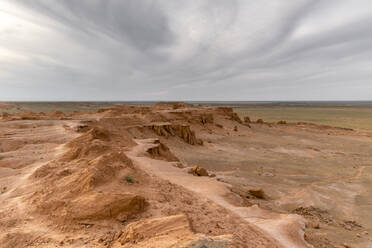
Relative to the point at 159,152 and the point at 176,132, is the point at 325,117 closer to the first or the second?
the point at 176,132

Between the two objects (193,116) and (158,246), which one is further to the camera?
(193,116)

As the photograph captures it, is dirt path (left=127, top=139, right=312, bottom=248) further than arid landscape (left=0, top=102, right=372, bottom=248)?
Yes

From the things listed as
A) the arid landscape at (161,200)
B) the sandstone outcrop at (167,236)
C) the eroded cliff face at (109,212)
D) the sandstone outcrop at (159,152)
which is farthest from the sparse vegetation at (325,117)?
the sandstone outcrop at (167,236)

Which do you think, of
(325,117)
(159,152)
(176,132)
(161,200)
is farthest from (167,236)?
(325,117)

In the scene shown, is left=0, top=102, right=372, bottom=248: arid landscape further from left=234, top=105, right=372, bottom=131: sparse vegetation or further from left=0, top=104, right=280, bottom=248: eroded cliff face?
left=234, top=105, right=372, bottom=131: sparse vegetation

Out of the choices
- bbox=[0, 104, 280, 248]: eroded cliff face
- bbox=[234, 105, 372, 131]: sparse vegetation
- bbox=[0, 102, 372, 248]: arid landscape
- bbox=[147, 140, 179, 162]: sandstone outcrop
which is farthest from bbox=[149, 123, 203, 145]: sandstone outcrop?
bbox=[234, 105, 372, 131]: sparse vegetation

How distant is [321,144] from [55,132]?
30485mm

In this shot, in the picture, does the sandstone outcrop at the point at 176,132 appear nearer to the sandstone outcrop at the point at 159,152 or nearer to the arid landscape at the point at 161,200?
the arid landscape at the point at 161,200

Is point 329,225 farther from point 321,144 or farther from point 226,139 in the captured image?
point 321,144

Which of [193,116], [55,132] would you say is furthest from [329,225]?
[193,116]

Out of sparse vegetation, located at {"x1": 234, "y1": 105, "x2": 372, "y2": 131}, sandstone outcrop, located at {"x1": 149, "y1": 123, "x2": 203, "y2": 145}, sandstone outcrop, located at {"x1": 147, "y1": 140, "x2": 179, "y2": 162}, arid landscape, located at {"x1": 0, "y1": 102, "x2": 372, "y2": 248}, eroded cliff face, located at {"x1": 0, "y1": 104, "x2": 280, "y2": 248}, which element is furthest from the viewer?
sparse vegetation, located at {"x1": 234, "y1": 105, "x2": 372, "y2": 131}

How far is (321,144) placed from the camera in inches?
1045

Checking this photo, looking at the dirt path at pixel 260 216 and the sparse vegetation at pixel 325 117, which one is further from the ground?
the dirt path at pixel 260 216

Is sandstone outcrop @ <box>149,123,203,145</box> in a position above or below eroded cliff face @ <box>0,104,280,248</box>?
below
